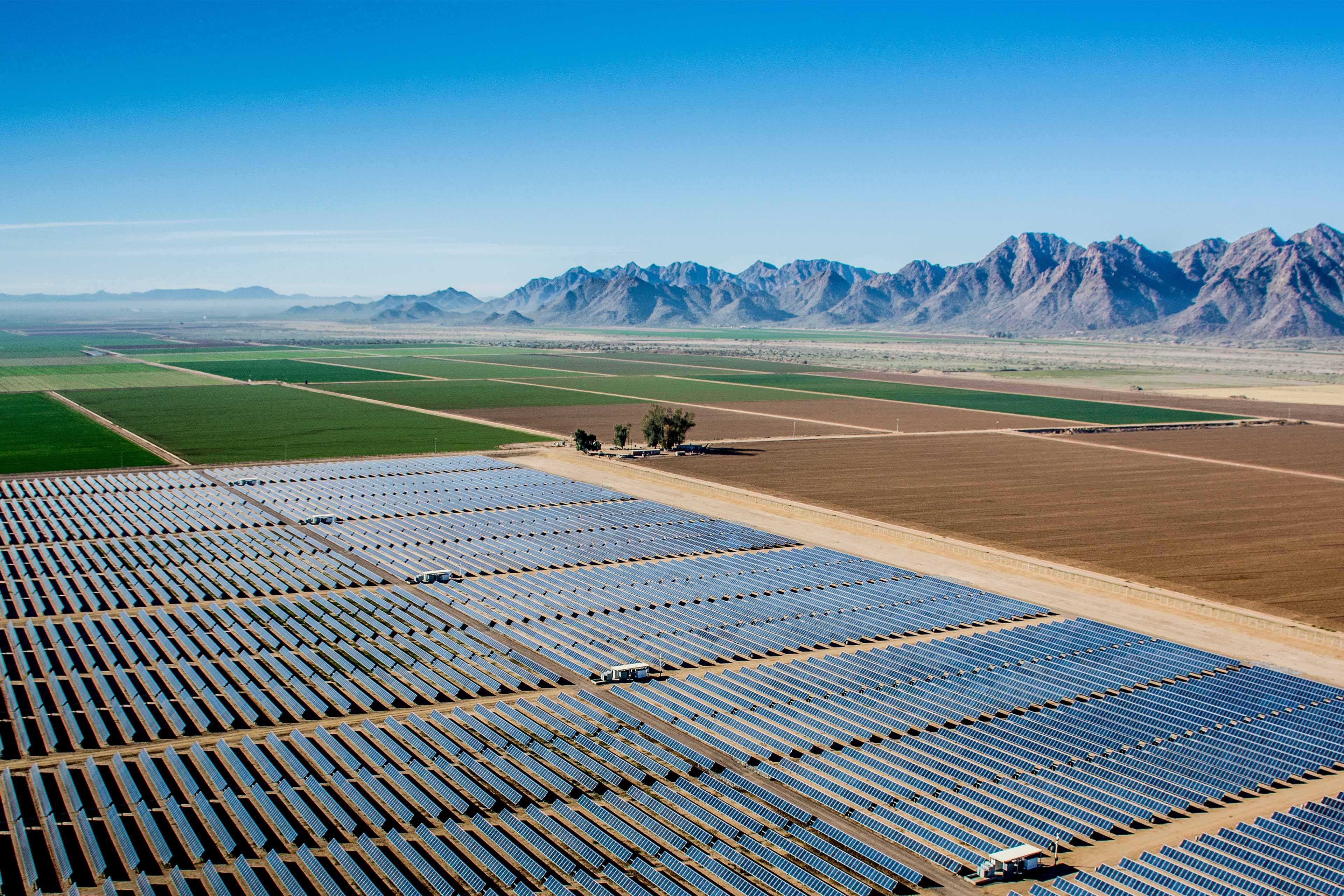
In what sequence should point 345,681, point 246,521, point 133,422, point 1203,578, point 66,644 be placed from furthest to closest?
point 133,422, point 246,521, point 1203,578, point 66,644, point 345,681

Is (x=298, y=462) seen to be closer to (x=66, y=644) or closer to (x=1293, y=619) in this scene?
(x=66, y=644)

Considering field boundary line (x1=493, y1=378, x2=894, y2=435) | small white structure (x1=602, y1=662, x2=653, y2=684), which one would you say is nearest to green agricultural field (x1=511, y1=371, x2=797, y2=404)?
field boundary line (x1=493, y1=378, x2=894, y2=435)

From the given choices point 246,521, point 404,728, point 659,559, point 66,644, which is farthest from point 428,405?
point 404,728

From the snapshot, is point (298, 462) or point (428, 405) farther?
point (428, 405)

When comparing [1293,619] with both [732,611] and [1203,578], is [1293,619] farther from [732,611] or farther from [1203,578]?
[732,611]

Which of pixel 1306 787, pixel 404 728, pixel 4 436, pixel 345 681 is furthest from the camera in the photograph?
pixel 4 436

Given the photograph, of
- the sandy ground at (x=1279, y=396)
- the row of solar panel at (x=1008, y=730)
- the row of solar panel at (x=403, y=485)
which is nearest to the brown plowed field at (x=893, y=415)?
the row of solar panel at (x=403, y=485)
